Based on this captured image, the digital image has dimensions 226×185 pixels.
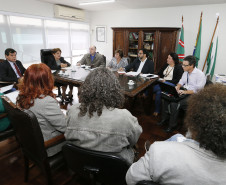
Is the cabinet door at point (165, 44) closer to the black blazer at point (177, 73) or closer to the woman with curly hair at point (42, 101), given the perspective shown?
the black blazer at point (177, 73)

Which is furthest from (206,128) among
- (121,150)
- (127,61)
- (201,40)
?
(201,40)

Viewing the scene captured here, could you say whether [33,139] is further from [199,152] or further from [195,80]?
[195,80]

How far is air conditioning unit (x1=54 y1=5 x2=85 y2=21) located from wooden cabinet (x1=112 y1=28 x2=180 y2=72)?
139 cm

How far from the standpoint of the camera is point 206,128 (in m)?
0.61

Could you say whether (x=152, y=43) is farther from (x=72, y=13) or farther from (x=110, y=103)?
(x=110, y=103)

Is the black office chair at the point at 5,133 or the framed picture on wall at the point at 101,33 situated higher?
the framed picture on wall at the point at 101,33

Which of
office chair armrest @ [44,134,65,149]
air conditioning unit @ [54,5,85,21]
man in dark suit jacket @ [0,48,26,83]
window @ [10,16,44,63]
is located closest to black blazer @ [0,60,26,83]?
man in dark suit jacket @ [0,48,26,83]

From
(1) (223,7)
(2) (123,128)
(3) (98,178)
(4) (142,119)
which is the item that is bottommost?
(4) (142,119)

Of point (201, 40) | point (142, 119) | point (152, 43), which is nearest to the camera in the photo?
point (142, 119)

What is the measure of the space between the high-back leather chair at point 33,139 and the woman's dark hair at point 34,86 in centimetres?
10

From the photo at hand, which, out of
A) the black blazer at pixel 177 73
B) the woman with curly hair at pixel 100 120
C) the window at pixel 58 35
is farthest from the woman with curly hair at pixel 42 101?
the window at pixel 58 35

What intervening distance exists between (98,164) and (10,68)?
9.93ft

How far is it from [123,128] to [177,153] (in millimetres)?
380

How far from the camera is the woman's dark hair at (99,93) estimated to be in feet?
3.23
